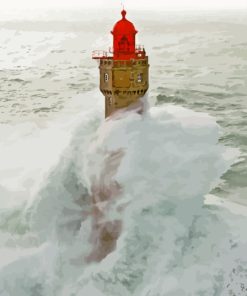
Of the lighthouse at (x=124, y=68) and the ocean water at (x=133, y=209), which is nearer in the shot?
the ocean water at (x=133, y=209)

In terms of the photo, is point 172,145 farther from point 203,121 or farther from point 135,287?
point 135,287

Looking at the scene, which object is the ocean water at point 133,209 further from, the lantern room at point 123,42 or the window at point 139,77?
the lantern room at point 123,42

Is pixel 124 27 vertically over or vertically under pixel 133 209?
over

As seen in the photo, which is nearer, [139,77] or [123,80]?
[123,80]

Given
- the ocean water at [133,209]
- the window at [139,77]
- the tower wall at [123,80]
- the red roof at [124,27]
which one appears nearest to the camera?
the ocean water at [133,209]

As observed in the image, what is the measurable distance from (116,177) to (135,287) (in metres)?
5.45

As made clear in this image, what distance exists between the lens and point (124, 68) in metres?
25.7

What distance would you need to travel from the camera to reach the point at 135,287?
2228 centimetres

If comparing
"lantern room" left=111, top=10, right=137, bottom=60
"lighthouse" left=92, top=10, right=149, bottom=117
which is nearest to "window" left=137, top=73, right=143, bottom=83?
"lighthouse" left=92, top=10, right=149, bottom=117

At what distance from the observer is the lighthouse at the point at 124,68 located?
84.2ft

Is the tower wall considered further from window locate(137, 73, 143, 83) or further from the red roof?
the red roof

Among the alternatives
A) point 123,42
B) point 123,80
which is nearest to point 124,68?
point 123,80

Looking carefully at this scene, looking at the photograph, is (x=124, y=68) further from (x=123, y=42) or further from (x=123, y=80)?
(x=123, y=42)

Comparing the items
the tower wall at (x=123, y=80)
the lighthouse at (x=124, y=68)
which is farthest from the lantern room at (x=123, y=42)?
the tower wall at (x=123, y=80)
